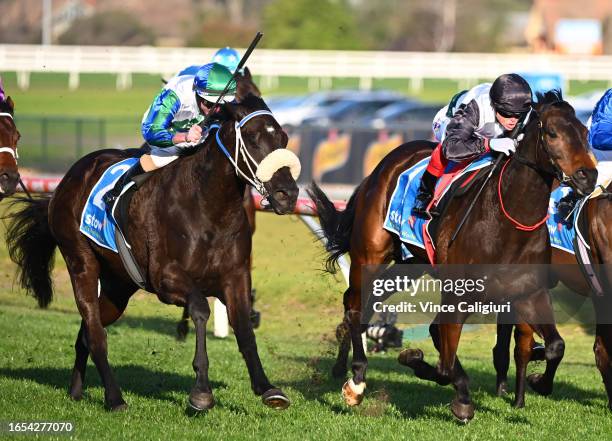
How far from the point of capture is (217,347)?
9.34 metres

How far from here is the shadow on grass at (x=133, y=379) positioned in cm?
724

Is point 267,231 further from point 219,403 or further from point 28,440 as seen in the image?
point 28,440

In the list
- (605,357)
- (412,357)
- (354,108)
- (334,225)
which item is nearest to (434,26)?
(354,108)

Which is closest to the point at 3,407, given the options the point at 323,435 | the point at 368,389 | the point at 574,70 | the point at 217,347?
the point at 323,435

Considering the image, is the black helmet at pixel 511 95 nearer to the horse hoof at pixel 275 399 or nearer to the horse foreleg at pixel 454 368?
the horse foreleg at pixel 454 368

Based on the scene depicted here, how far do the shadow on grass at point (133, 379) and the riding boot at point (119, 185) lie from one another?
3.92ft

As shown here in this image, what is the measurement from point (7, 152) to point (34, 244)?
71 cm

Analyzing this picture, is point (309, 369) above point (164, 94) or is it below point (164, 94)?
below

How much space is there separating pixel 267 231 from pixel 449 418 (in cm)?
1042

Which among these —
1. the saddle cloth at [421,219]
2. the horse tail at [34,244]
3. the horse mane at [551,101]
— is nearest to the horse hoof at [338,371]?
the saddle cloth at [421,219]

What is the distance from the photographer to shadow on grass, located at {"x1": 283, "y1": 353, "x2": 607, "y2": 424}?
6.82 meters

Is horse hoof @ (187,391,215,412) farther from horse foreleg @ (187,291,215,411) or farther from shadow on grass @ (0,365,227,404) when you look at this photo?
→ shadow on grass @ (0,365,227,404)

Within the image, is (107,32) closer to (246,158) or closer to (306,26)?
(306,26)

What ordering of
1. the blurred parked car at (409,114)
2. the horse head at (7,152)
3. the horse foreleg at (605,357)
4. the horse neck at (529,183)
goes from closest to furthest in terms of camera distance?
the horse neck at (529,183)
the horse foreleg at (605,357)
the horse head at (7,152)
the blurred parked car at (409,114)
